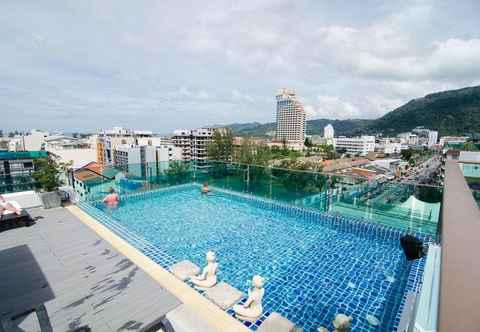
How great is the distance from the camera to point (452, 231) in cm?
96

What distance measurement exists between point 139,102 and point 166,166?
28160 mm

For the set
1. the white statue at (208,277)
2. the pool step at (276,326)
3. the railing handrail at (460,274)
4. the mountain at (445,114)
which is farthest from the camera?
the mountain at (445,114)

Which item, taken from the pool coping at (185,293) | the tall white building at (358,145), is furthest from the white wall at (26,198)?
the tall white building at (358,145)

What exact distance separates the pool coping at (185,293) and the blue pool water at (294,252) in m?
0.84

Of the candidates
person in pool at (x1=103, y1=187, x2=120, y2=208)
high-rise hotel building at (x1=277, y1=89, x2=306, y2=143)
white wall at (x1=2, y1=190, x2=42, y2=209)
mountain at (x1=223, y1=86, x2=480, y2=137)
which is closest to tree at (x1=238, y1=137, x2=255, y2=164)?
person in pool at (x1=103, y1=187, x2=120, y2=208)

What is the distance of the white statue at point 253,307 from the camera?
2875mm

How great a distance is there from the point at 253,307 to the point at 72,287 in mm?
2277

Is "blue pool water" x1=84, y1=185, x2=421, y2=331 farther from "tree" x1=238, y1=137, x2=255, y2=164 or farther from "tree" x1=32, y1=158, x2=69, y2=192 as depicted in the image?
"tree" x1=238, y1=137, x2=255, y2=164

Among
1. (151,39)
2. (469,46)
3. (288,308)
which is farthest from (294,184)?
(469,46)

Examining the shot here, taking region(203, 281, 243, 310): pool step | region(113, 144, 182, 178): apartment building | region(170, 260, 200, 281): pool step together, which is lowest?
region(113, 144, 182, 178): apartment building

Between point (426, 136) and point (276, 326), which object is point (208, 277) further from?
point (426, 136)

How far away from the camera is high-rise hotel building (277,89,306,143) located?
340ft

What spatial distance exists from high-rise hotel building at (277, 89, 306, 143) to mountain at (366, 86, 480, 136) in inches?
1414

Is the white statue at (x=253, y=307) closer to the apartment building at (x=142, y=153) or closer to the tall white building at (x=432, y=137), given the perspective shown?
the apartment building at (x=142, y=153)
